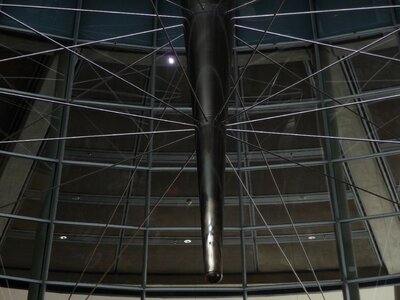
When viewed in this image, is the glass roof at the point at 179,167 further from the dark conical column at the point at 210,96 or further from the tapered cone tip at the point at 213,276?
the tapered cone tip at the point at 213,276

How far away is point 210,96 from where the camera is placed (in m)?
8.22

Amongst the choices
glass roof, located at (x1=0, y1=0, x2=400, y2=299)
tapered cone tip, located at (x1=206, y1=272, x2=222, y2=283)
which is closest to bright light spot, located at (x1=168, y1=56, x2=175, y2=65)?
glass roof, located at (x1=0, y1=0, x2=400, y2=299)

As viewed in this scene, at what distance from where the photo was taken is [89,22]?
1902 centimetres

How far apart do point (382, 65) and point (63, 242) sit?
34.9 ft

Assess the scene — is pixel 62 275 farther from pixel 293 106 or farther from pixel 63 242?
pixel 293 106

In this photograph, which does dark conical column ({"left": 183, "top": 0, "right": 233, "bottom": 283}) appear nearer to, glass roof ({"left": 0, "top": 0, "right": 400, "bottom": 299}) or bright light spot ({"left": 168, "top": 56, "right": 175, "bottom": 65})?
glass roof ({"left": 0, "top": 0, "right": 400, "bottom": 299})

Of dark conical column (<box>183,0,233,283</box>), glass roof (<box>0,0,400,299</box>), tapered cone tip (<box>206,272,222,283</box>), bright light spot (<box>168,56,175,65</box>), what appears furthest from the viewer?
bright light spot (<box>168,56,175,65</box>)

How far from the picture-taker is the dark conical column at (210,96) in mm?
8180

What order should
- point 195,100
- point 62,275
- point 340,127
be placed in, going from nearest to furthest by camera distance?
point 195,100 < point 62,275 < point 340,127

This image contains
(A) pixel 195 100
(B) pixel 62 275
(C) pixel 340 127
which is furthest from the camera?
(C) pixel 340 127

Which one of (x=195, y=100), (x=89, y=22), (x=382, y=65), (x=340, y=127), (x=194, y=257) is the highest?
(x=89, y=22)

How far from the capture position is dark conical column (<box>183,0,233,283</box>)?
8.18 m

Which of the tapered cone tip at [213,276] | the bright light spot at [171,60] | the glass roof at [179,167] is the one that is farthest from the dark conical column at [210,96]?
the bright light spot at [171,60]

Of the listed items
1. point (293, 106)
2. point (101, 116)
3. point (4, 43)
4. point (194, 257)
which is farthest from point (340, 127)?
point (4, 43)
